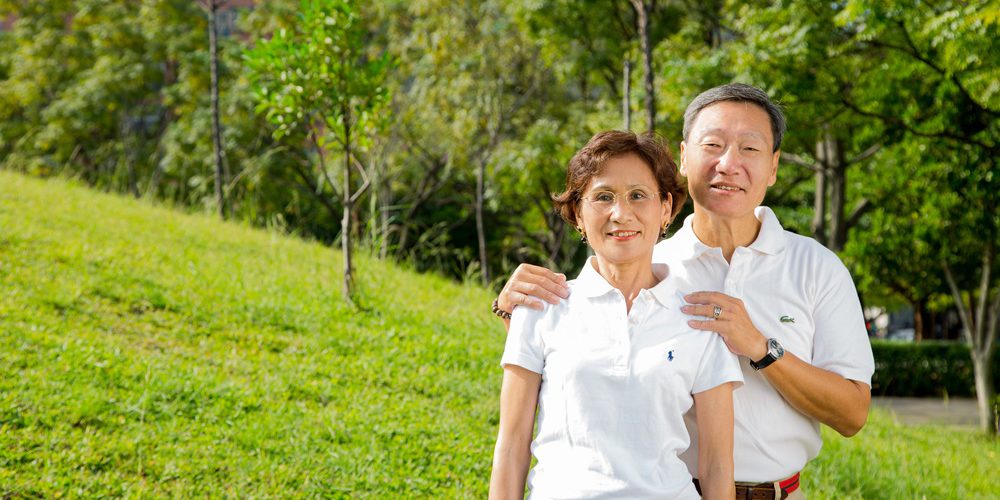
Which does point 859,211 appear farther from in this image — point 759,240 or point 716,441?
point 716,441

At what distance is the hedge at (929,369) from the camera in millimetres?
22125

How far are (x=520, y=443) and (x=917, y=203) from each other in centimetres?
1341

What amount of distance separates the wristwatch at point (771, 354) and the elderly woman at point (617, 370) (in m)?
0.10

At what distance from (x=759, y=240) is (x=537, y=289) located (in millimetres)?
641

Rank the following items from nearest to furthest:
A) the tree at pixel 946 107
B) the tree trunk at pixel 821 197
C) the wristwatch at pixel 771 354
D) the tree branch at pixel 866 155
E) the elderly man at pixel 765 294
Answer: the wristwatch at pixel 771 354 → the elderly man at pixel 765 294 → the tree at pixel 946 107 → the tree branch at pixel 866 155 → the tree trunk at pixel 821 197

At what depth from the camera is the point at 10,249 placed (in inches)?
304

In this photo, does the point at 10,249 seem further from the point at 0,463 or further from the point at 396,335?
the point at 0,463

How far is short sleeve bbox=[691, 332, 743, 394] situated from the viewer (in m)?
2.06

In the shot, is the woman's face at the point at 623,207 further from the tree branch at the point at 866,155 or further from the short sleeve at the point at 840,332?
the tree branch at the point at 866,155

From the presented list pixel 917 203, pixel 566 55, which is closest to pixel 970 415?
pixel 917 203

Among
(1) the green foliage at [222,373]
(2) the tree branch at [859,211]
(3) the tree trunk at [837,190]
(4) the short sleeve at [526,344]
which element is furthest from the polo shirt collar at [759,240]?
(2) the tree branch at [859,211]

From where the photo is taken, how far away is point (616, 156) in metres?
2.18

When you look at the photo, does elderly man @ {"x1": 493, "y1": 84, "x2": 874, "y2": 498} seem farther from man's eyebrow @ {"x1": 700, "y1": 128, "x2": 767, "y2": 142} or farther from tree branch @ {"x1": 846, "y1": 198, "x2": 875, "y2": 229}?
tree branch @ {"x1": 846, "y1": 198, "x2": 875, "y2": 229}

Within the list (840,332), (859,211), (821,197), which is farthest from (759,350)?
(859,211)
